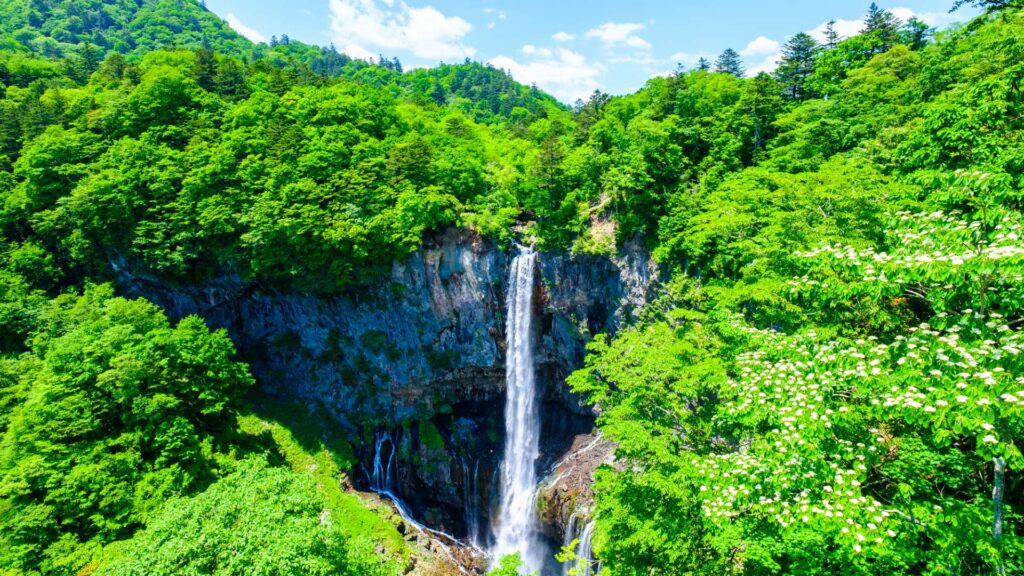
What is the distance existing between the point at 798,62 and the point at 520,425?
3443 cm

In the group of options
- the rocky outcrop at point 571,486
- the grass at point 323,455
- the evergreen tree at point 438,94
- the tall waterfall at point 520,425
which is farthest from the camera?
the evergreen tree at point 438,94

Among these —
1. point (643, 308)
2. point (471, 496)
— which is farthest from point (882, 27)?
point (471, 496)

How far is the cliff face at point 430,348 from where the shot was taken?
30.4 meters

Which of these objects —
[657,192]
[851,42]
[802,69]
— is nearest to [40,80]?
[657,192]

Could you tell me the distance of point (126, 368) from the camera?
71.4 feet

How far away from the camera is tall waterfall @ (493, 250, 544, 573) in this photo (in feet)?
94.2

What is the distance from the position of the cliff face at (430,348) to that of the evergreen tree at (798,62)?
21414 mm

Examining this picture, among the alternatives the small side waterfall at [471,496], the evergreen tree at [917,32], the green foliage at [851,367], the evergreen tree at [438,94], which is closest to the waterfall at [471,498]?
the small side waterfall at [471,496]

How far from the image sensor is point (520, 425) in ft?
104

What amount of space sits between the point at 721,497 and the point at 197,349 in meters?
26.8

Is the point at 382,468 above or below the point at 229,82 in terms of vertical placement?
below

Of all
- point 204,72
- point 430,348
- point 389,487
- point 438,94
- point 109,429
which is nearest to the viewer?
point 109,429

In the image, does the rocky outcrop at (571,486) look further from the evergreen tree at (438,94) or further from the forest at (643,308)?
the evergreen tree at (438,94)

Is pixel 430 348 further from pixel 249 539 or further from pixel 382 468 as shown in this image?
pixel 249 539
